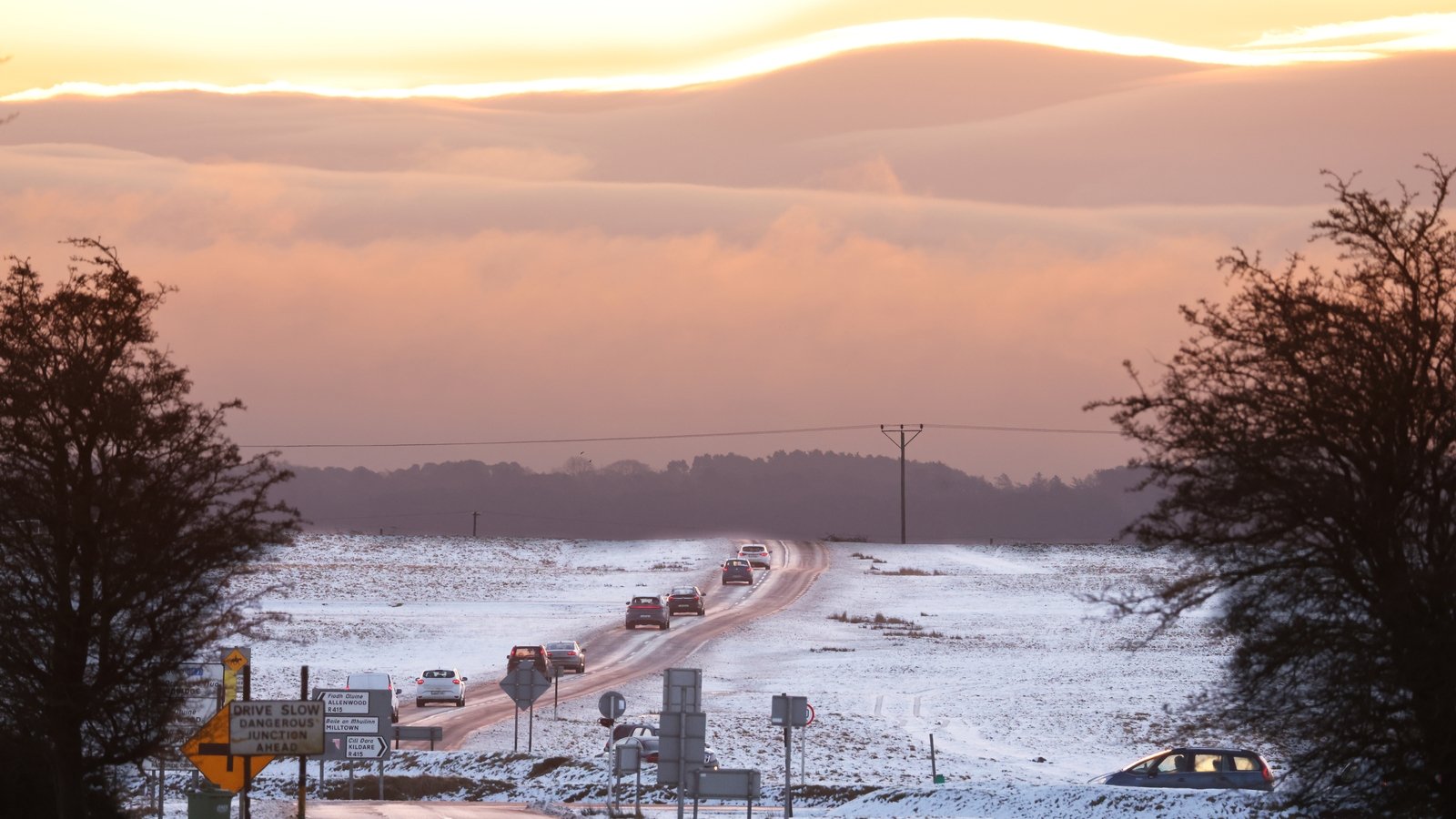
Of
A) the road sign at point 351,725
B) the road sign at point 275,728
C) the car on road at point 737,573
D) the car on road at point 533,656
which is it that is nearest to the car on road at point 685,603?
the car on road at point 737,573

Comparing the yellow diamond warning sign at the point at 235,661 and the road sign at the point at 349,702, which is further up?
the yellow diamond warning sign at the point at 235,661

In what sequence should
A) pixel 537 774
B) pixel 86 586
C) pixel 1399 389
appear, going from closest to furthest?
pixel 1399 389 → pixel 86 586 → pixel 537 774

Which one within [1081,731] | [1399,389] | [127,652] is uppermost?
[1399,389]

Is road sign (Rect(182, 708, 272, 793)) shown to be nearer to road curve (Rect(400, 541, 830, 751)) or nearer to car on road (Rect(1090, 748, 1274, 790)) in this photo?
car on road (Rect(1090, 748, 1274, 790))

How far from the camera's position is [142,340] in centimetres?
2620

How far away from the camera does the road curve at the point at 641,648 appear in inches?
2270

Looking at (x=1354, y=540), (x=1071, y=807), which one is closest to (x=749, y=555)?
(x=1071, y=807)

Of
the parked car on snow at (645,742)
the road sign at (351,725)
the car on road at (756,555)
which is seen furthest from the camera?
the car on road at (756,555)

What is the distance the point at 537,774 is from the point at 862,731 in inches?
516

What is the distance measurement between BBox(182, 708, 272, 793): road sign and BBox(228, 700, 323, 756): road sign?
181 centimetres

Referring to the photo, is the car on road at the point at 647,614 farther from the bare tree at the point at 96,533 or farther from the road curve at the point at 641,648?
the bare tree at the point at 96,533

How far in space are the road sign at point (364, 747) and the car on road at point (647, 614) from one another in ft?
154

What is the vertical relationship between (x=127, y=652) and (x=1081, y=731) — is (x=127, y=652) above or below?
above

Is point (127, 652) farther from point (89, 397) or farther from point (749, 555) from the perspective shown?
point (749, 555)
